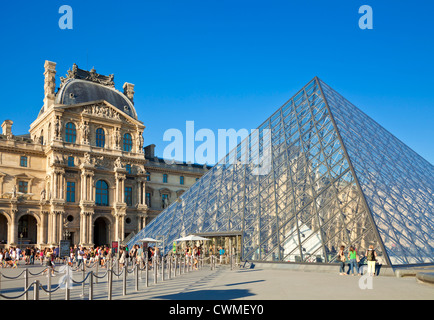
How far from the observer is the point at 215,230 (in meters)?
22.7

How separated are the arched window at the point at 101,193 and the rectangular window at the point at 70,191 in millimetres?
2816

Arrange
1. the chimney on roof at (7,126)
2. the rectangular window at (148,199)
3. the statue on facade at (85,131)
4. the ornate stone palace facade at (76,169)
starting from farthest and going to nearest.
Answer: the rectangular window at (148,199) < the chimney on roof at (7,126) < the statue on facade at (85,131) < the ornate stone palace facade at (76,169)

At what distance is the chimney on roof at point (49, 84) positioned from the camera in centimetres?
4984

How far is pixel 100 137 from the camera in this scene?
50.8 metres

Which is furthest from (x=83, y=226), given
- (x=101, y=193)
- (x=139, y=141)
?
(x=139, y=141)

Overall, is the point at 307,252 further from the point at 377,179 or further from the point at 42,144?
the point at 42,144

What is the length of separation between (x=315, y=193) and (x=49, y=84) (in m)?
39.5

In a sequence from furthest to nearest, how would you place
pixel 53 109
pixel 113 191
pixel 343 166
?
pixel 113 191 < pixel 53 109 < pixel 343 166

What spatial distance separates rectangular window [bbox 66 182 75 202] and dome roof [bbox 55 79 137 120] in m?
8.61

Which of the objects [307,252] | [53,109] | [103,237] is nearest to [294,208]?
[307,252]

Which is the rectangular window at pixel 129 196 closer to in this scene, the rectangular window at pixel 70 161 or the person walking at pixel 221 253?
the rectangular window at pixel 70 161

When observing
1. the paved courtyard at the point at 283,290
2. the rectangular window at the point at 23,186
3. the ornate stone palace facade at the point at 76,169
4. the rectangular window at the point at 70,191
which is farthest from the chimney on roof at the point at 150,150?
the paved courtyard at the point at 283,290

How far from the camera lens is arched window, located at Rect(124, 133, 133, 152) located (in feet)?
174
